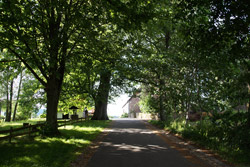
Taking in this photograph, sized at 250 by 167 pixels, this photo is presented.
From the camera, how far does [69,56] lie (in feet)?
38.9

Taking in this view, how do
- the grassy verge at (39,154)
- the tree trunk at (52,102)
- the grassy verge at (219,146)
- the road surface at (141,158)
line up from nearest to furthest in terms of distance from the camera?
the grassy verge at (39,154)
the road surface at (141,158)
the grassy verge at (219,146)
the tree trunk at (52,102)

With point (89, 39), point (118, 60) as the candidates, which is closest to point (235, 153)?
point (89, 39)

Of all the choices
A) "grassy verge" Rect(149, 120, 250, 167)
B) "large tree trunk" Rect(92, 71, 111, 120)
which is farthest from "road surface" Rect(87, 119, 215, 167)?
"large tree trunk" Rect(92, 71, 111, 120)

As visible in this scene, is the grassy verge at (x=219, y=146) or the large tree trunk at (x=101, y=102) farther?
the large tree trunk at (x=101, y=102)

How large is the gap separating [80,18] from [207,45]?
18.3 ft

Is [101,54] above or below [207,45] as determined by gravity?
above

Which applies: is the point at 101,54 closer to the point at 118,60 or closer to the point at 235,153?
the point at 118,60

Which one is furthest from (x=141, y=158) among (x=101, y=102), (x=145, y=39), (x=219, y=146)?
(x=101, y=102)

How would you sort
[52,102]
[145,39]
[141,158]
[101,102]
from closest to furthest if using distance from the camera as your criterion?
1. [141,158]
2. [52,102]
3. [145,39]
4. [101,102]

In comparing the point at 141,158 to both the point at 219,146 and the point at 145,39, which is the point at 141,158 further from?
the point at 145,39

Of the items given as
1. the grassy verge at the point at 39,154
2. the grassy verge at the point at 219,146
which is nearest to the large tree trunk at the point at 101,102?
the grassy verge at the point at 219,146

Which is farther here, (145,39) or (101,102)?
(101,102)

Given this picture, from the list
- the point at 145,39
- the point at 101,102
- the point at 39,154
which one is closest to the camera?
the point at 39,154

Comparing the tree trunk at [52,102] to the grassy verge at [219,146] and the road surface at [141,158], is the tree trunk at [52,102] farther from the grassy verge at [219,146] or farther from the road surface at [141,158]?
the grassy verge at [219,146]
